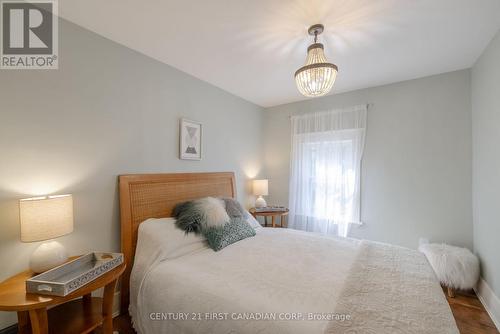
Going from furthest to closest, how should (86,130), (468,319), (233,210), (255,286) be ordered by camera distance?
(233,210) → (468,319) → (86,130) → (255,286)

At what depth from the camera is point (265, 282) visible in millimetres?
1330

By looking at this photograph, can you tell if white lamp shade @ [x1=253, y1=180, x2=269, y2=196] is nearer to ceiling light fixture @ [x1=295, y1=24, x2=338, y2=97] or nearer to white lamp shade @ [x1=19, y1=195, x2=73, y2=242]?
ceiling light fixture @ [x1=295, y1=24, x2=338, y2=97]

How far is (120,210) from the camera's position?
6.30ft

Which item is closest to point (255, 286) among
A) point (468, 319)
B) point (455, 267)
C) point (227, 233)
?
point (227, 233)

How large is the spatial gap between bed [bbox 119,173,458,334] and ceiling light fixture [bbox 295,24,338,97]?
137 centimetres

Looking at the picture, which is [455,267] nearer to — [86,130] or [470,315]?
[470,315]

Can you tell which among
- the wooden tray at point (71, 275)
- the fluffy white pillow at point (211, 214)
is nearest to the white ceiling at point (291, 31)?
the fluffy white pillow at point (211, 214)

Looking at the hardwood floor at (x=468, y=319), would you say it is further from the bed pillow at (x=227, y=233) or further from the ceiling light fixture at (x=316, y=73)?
the ceiling light fixture at (x=316, y=73)

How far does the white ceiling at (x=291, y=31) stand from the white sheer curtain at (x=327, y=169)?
31.8 inches

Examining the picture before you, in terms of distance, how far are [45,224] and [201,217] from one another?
1.07 metres

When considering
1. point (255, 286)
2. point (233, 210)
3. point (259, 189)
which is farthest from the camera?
point (259, 189)

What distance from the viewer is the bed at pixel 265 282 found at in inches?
40.4

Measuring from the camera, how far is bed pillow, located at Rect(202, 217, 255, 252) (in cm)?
191

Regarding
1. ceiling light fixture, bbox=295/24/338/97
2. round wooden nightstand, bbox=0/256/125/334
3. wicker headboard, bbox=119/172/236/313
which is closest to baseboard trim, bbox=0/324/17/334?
round wooden nightstand, bbox=0/256/125/334
